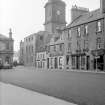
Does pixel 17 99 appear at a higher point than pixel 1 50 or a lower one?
lower

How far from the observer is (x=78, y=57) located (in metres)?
38.7

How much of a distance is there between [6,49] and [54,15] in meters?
21.4

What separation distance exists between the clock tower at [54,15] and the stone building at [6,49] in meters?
15.6

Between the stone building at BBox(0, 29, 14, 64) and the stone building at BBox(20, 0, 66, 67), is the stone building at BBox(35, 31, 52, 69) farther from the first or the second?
the stone building at BBox(0, 29, 14, 64)

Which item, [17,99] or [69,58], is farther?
[69,58]

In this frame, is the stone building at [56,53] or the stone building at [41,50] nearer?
the stone building at [56,53]

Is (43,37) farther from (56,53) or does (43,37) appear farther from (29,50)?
(56,53)

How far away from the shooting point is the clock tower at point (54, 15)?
67431mm

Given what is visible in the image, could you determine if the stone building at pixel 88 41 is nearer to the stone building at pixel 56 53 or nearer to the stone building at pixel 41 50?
the stone building at pixel 56 53

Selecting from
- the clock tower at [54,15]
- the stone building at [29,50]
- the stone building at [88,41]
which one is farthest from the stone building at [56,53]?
the clock tower at [54,15]

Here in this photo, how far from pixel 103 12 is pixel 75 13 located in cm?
1262

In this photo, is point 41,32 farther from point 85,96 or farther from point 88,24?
point 85,96

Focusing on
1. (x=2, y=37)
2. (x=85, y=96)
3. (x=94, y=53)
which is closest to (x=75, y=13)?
(x=94, y=53)

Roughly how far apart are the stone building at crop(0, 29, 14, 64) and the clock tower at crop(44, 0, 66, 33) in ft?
51.1
